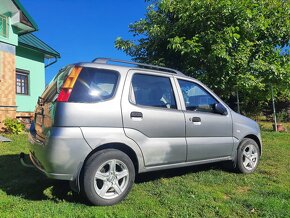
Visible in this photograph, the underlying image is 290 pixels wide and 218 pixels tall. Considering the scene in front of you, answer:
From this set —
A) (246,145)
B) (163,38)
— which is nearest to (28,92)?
(163,38)

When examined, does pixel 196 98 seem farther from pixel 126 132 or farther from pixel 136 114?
pixel 126 132

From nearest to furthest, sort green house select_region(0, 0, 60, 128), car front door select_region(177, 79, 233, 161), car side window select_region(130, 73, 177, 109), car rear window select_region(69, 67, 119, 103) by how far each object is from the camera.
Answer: car rear window select_region(69, 67, 119, 103)
car side window select_region(130, 73, 177, 109)
car front door select_region(177, 79, 233, 161)
green house select_region(0, 0, 60, 128)

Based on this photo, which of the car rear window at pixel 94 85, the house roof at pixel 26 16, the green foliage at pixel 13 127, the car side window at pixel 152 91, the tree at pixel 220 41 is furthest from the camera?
the house roof at pixel 26 16

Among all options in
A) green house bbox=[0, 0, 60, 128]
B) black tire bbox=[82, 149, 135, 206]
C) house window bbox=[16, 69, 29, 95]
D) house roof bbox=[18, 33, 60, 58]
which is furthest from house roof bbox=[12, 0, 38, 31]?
black tire bbox=[82, 149, 135, 206]

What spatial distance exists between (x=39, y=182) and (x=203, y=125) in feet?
8.67

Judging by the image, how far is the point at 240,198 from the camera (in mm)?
4816

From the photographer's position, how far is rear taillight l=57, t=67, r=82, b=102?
4234mm

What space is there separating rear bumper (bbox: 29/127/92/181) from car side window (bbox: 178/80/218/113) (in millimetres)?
1975

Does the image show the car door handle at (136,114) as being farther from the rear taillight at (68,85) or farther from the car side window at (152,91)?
the rear taillight at (68,85)

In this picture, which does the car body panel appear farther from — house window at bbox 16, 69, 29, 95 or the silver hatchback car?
house window at bbox 16, 69, 29, 95

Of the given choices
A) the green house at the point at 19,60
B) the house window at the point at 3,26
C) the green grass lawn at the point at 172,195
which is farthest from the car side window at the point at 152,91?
the house window at the point at 3,26

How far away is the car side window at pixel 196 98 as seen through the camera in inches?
219

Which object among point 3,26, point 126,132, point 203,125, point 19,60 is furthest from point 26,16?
point 126,132

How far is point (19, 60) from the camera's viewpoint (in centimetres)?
1661
